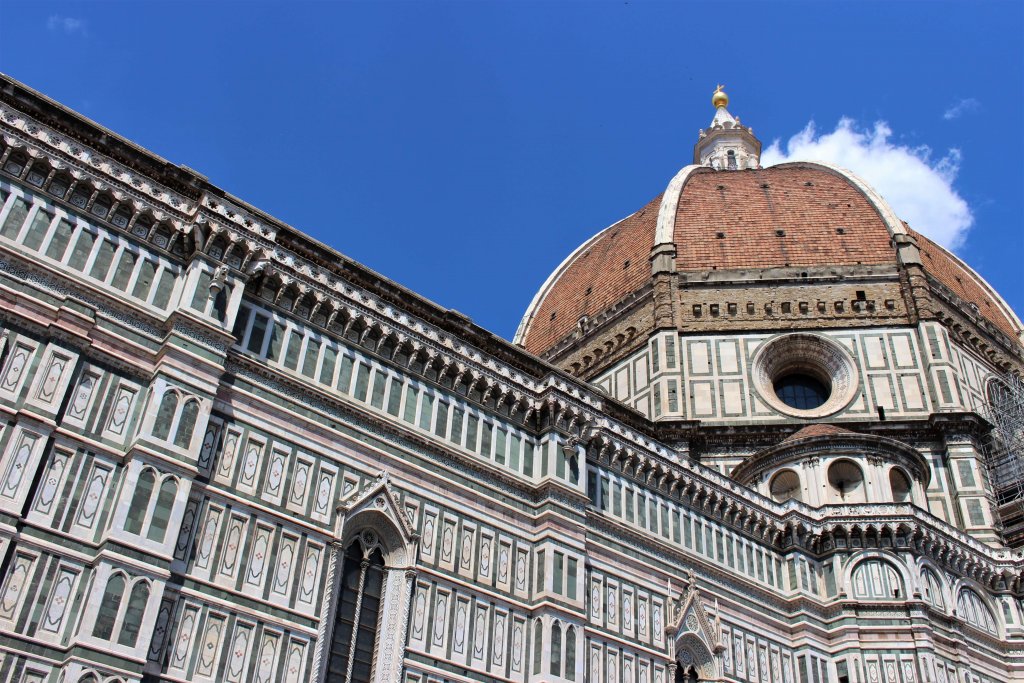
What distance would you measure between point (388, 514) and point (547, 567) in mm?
4234

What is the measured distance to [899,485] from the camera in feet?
105

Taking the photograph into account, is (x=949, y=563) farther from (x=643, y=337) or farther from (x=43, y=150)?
(x=43, y=150)

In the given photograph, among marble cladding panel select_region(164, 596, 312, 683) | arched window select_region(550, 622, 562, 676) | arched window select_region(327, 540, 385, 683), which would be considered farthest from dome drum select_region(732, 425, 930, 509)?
marble cladding panel select_region(164, 596, 312, 683)

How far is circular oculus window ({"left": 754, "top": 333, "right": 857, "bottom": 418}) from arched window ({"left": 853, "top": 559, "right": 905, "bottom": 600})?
944cm

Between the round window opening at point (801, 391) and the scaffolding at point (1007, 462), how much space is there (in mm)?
6374

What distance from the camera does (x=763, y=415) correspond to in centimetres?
3728

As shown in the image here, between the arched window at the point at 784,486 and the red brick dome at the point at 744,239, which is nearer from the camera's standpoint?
the arched window at the point at 784,486

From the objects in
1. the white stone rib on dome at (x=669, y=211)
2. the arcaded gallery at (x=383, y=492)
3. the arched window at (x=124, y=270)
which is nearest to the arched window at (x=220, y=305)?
the arcaded gallery at (x=383, y=492)

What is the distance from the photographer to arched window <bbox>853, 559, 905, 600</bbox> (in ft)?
93.8

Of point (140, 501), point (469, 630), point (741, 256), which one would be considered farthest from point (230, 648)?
→ point (741, 256)

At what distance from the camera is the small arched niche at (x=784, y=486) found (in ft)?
105

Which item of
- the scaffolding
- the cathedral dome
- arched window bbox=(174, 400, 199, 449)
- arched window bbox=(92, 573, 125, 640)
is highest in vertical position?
the cathedral dome

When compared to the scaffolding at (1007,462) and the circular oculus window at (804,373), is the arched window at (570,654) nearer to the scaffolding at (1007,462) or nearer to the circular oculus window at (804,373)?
the circular oculus window at (804,373)

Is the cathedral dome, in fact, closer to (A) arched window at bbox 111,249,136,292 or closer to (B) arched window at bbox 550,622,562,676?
(B) arched window at bbox 550,622,562,676
